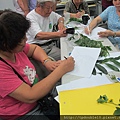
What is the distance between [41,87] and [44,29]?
1.16m

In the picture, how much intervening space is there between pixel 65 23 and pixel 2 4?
2438 mm

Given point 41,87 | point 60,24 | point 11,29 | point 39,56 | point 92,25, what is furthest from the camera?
point 60,24

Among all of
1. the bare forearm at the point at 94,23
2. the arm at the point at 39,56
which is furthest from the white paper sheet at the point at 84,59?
the bare forearm at the point at 94,23

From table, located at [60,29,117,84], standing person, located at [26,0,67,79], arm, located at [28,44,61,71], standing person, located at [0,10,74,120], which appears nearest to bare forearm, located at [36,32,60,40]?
standing person, located at [26,0,67,79]

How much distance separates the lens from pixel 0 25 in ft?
3.06

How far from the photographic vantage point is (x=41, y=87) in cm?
106

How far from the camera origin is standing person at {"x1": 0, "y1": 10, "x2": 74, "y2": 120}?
97cm

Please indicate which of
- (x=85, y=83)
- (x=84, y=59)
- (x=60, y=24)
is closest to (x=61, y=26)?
(x=60, y=24)

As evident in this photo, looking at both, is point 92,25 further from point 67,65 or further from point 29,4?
point 29,4

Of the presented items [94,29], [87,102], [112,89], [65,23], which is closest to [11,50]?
[87,102]

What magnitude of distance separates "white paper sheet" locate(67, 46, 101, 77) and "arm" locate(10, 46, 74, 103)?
0.19 feet

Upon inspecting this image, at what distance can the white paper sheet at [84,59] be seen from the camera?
122cm

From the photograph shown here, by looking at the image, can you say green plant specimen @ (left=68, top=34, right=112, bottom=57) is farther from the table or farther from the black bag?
the black bag

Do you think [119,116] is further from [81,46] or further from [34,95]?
[81,46]
